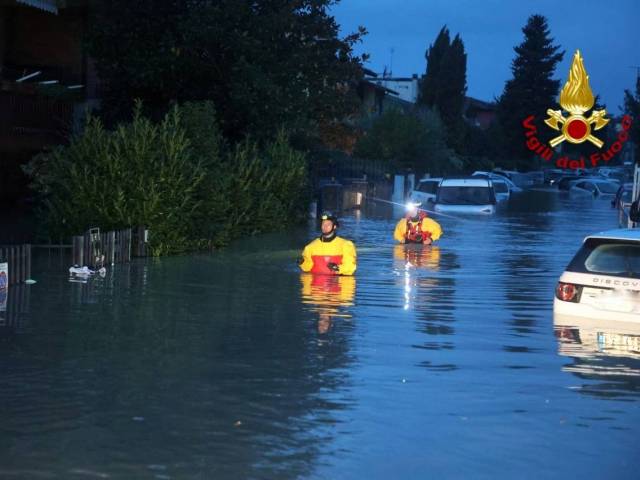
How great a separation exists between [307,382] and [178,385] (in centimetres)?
106

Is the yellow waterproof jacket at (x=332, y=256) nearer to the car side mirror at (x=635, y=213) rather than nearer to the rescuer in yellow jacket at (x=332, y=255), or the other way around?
the rescuer in yellow jacket at (x=332, y=255)

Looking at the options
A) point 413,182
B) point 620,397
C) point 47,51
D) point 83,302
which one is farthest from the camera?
point 413,182

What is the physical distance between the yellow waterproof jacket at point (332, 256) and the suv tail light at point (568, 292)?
259 inches

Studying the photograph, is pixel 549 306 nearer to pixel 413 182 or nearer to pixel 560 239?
pixel 560 239

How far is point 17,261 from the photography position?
17.1m

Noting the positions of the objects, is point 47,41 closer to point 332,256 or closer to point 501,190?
point 332,256

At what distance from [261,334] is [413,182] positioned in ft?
172

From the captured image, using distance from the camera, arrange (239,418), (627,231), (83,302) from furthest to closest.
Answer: (83,302), (627,231), (239,418)

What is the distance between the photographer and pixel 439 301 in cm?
1656

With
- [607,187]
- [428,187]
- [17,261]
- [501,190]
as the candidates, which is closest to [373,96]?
[607,187]

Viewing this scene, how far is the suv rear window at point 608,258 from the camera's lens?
1254 centimetres

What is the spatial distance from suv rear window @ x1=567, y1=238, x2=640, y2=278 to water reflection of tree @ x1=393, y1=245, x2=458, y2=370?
5.28ft

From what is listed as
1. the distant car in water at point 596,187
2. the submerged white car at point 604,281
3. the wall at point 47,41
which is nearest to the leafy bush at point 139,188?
the wall at point 47,41

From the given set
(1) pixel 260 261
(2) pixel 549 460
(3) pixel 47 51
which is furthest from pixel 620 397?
(3) pixel 47 51
